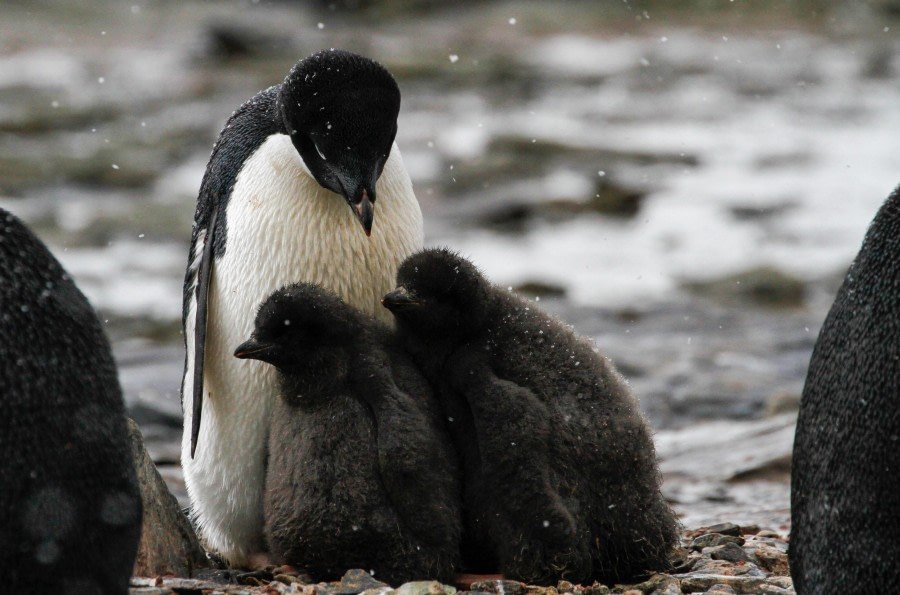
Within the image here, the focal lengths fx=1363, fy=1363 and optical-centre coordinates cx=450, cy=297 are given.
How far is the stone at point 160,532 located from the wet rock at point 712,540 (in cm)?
180

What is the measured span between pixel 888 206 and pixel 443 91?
2098cm

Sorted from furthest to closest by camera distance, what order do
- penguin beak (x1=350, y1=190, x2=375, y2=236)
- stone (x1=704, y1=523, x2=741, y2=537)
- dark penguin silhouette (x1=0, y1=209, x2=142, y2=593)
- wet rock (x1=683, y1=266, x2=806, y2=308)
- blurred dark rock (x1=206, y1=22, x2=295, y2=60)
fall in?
blurred dark rock (x1=206, y1=22, x2=295, y2=60) < wet rock (x1=683, y1=266, x2=806, y2=308) < stone (x1=704, y1=523, x2=741, y2=537) < penguin beak (x1=350, y1=190, x2=375, y2=236) < dark penguin silhouette (x1=0, y1=209, x2=142, y2=593)

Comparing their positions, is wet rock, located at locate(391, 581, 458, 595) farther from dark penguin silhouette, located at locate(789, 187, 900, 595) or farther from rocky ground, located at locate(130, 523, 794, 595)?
dark penguin silhouette, located at locate(789, 187, 900, 595)

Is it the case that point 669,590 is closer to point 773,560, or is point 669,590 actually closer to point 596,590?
point 596,590

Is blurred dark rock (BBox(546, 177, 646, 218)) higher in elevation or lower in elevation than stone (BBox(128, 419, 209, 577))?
higher

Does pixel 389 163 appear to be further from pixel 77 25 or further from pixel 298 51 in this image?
pixel 77 25

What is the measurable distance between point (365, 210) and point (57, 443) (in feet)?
5.02

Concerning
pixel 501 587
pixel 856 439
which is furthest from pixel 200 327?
pixel 856 439

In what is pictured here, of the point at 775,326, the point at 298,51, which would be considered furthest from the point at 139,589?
the point at 298,51

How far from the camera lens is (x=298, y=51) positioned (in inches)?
1040

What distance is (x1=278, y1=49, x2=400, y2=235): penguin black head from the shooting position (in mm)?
4477

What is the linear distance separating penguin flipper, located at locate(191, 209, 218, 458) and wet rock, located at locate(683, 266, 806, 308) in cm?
911

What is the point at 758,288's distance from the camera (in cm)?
1374

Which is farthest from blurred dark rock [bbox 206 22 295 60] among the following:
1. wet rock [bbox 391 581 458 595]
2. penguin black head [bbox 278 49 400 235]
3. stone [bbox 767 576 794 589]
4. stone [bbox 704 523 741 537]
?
wet rock [bbox 391 581 458 595]
